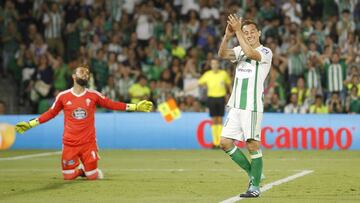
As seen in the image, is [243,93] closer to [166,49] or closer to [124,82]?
[124,82]

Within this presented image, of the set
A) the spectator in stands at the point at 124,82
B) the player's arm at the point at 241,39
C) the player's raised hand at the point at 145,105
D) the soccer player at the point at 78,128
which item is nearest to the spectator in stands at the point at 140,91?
the spectator in stands at the point at 124,82

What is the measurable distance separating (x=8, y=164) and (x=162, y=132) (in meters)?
5.81

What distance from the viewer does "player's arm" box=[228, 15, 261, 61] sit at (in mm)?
11047

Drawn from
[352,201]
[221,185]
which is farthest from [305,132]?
[352,201]

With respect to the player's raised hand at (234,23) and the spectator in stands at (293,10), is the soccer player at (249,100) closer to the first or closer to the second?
the player's raised hand at (234,23)

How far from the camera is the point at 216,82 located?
22.5 metres

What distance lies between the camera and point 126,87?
2553 cm

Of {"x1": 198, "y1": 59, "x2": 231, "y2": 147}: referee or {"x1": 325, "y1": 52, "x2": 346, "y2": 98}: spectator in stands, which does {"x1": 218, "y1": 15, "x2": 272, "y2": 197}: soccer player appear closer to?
{"x1": 198, "y1": 59, "x2": 231, "y2": 147}: referee

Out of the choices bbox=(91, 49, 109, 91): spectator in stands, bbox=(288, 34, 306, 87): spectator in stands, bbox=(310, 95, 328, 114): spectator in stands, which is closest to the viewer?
bbox=(310, 95, 328, 114): spectator in stands

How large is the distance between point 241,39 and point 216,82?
449 inches

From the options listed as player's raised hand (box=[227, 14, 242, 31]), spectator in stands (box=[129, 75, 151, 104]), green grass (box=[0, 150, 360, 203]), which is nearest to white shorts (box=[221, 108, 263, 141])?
green grass (box=[0, 150, 360, 203])

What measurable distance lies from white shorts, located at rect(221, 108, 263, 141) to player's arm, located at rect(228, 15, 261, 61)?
2.36 ft

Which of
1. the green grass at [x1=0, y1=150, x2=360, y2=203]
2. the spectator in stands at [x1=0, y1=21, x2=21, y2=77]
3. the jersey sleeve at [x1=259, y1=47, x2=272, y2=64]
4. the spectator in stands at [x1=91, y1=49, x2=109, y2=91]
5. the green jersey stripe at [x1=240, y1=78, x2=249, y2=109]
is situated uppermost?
the spectator in stands at [x1=0, y1=21, x2=21, y2=77]

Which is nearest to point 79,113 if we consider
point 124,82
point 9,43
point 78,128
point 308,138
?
point 78,128
